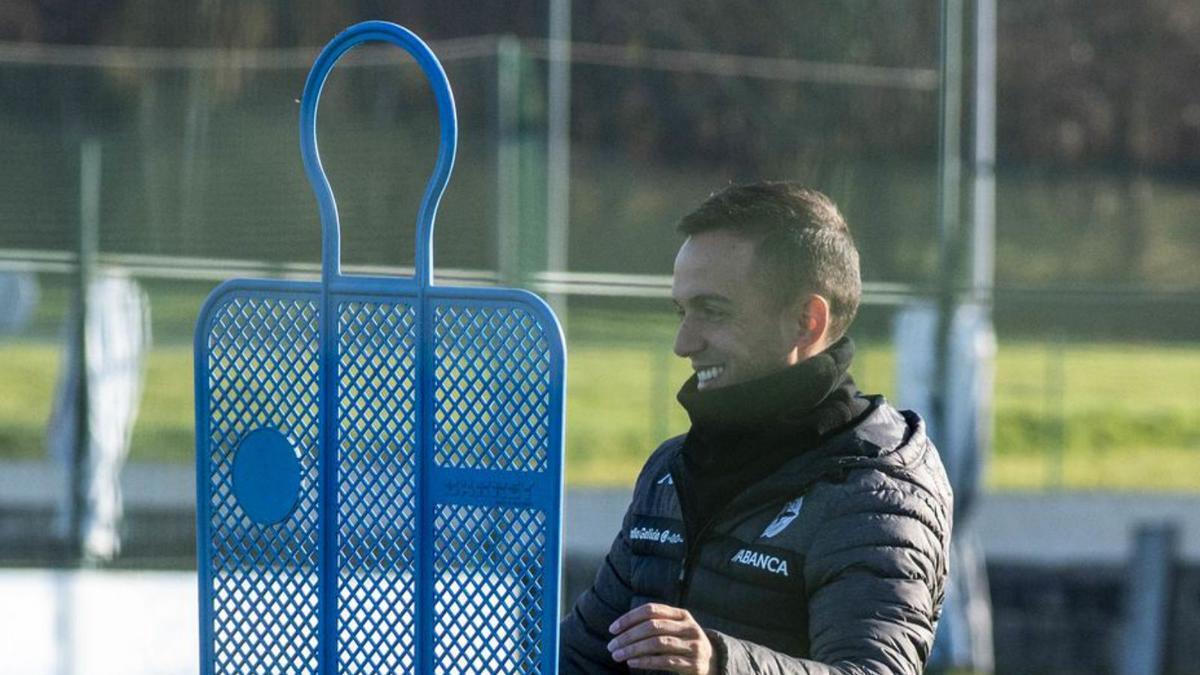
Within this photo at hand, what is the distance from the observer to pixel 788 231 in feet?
8.06

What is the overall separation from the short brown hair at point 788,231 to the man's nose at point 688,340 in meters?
0.10

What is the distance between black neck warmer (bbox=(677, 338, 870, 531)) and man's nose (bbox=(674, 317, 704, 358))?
56 millimetres

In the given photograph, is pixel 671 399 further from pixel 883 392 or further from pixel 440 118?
pixel 440 118

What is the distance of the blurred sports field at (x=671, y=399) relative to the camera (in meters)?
7.34

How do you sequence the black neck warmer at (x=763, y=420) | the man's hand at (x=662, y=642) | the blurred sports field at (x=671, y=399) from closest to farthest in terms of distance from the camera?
the man's hand at (x=662, y=642) < the black neck warmer at (x=763, y=420) < the blurred sports field at (x=671, y=399)

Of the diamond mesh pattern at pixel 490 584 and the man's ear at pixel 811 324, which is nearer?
the diamond mesh pattern at pixel 490 584

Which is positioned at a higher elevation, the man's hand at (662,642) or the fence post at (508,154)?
the fence post at (508,154)

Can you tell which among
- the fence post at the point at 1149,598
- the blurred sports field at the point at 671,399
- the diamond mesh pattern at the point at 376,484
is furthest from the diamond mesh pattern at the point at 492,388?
the fence post at the point at 1149,598

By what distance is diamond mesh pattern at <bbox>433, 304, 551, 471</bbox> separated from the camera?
217cm

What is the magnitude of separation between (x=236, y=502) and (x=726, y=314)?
0.60 m

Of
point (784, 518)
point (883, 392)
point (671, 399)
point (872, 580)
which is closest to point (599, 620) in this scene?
point (784, 518)

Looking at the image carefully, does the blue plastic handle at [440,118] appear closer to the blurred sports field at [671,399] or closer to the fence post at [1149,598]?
the blurred sports field at [671,399]

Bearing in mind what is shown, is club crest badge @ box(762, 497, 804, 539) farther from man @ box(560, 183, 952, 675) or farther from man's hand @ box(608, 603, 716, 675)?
man's hand @ box(608, 603, 716, 675)

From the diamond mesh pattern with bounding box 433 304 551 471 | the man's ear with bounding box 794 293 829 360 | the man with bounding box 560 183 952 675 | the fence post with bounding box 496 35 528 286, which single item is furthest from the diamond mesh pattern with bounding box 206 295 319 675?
the fence post with bounding box 496 35 528 286
